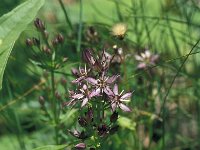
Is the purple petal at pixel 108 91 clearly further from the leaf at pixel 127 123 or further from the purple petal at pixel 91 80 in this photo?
the leaf at pixel 127 123

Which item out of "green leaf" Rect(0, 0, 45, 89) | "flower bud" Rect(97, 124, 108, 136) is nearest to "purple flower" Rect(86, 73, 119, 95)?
"flower bud" Rect(97, 124, 108, 136)

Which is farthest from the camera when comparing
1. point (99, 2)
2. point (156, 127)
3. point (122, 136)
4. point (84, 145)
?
point (99, 2)

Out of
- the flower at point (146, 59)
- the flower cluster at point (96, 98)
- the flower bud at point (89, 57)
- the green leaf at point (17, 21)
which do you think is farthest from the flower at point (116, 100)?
the flower at point (146, 59)

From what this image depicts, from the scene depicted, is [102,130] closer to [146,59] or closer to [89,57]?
[89,57]

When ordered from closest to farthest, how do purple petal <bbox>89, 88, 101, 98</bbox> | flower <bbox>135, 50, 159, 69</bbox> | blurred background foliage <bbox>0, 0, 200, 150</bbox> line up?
purple petal <bbox>89, 88, 101, 98</bbox>, blurred background foliage <bbox>0, 0, 200, 150</bbox>, flower <bbox>135, 50, 159, 69</bbox>

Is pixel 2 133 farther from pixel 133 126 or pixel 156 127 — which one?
pixel 133 126

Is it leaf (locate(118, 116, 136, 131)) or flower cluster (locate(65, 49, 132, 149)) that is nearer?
flower cluster (locate(65, 49, 132, 149))

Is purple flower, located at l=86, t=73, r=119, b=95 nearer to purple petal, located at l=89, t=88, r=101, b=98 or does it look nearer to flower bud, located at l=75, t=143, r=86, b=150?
purple petal, located at l=89, t=88, r=101, b=98

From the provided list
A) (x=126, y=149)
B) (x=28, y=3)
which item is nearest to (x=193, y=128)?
(x=126, y=149)
